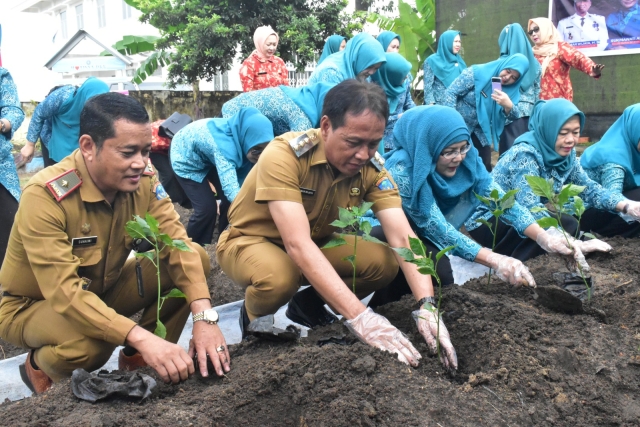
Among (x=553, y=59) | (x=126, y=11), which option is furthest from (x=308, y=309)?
(x=126, y=11)

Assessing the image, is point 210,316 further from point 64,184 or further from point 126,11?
point 126,11

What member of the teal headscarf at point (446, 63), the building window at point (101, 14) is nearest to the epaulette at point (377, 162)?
the teal headscarf at point (446, 63)

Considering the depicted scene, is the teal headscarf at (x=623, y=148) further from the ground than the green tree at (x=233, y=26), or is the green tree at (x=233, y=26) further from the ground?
the green tree at (x=233, y=26)

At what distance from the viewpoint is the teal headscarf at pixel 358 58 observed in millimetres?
4398

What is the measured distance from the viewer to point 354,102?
7.14 feet

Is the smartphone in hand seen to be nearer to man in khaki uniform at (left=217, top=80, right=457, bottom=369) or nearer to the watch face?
man in khaki uniform at (left=217, top=80, right=457, bottom=369)

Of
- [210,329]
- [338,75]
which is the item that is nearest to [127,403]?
[210,329]

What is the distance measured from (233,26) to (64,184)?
21.0 ft

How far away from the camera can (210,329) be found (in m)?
2.03

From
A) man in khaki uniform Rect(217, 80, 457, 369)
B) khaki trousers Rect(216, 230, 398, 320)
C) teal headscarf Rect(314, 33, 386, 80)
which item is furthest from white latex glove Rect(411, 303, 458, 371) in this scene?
teal headscarf Rect(314, 33, 386, 80)

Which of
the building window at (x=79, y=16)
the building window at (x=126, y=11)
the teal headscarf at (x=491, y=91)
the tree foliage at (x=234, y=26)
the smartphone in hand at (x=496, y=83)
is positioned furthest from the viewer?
the building window at (x=79, y=16)

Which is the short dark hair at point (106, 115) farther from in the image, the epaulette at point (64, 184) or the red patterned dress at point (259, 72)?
the red patterned dress at point (259, 72)

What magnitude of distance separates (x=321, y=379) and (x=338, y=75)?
9.76 feet

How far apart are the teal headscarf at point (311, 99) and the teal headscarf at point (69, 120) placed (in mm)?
1512
